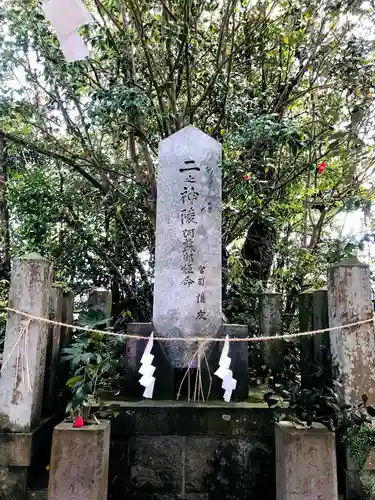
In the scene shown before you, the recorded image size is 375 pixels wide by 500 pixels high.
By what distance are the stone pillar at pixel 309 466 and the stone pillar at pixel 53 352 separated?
199cm

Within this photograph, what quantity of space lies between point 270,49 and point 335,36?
0.97m

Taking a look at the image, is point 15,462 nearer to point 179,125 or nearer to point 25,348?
point 25,348

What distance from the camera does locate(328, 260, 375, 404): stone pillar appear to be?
296 centimetres

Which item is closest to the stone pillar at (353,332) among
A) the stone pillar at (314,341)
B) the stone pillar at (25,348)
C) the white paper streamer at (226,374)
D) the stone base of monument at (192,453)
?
the stone pillar at (314,341)

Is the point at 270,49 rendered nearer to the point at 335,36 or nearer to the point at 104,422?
the point at 335,36

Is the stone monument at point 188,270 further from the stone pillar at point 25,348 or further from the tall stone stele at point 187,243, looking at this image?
the stone pillar at point 25,348

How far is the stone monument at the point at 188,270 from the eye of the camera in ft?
12.2

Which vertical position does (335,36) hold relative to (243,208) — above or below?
above

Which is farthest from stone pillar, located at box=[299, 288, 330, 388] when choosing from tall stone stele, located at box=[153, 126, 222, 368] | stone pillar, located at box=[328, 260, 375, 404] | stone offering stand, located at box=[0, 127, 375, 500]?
tall stone stele, located at box=[153, 126, 222, 368]

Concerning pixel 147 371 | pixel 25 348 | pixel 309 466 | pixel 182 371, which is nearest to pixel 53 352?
pixel 25 348

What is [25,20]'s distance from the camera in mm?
4965

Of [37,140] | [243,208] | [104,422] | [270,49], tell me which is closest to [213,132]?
[243,208]

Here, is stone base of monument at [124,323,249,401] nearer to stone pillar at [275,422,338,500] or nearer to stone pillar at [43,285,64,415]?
stone pillar at [43,285,64,415]

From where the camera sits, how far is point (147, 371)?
345 centimetres
